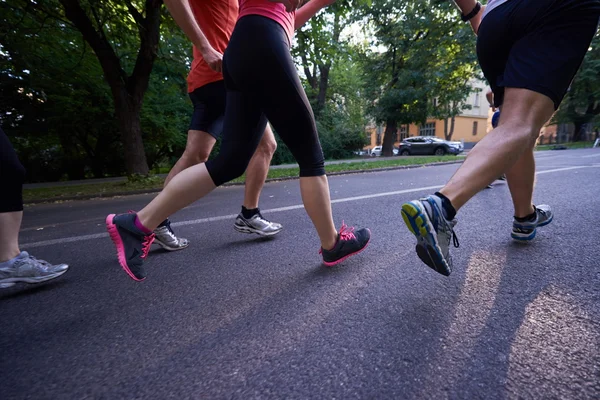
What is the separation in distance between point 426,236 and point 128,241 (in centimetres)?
140

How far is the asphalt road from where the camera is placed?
3.14 ft

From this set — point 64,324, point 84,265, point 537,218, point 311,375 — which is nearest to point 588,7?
point 537,218

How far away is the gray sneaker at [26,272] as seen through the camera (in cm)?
168

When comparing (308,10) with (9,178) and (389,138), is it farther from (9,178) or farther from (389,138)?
(389,138)

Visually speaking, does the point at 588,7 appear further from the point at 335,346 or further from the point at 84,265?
the point at 84,265

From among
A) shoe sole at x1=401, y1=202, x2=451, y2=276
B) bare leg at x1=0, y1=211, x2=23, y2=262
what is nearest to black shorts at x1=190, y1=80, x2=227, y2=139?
bare leg at x1=0, y1=211, x2=23, y2=262

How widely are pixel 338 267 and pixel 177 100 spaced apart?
12747 mm

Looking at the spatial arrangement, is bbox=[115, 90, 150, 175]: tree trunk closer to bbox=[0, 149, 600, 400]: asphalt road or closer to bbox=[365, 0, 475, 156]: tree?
bbox=[0, 149, 600, 400]: asphalt road

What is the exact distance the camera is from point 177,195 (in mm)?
1729

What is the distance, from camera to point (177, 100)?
42.2 ft

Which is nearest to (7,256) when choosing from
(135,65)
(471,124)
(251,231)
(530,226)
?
(251,231)

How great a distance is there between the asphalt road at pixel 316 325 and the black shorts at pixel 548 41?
0.90 m

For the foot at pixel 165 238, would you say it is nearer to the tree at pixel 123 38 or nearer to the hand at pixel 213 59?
the hand at pixel 213 59

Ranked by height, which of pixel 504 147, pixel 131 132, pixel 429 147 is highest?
pixel 131 132
